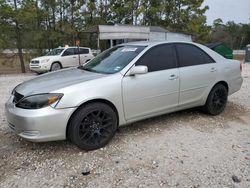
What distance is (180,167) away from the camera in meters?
3.13

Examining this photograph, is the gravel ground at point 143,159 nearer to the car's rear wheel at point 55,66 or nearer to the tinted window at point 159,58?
the tinted window at point 159,58

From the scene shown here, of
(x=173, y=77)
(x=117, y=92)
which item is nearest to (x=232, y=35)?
(x=173, y=77)

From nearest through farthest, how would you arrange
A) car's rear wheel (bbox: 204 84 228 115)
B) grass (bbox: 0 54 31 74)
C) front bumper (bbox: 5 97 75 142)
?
1. front bumper (bbox: 5 97 75 142)
2. car's rear wheel (bbox: 204 84 228 115)
3. grass (bbox: 0 54 31 74)

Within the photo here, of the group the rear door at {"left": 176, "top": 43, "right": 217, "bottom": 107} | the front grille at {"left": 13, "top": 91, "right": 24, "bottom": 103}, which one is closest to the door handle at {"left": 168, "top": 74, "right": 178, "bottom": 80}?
the rear door at {"left": 176, "top": 43, "right": 217, "bottom": 107}

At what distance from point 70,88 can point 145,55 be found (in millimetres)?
1375

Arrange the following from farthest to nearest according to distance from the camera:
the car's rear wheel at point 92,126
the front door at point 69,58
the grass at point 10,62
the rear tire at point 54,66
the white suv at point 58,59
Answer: the grass at point 10,62 → the front door at point 69,58 → the rear tire at point 54,66 → the white suv at point 58,59 → the car's rear wheel at point 92,126

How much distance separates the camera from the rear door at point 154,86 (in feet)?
12.3

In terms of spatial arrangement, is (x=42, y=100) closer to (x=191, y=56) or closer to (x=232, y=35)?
(x=191, y=56)

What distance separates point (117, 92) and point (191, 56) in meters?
1.74

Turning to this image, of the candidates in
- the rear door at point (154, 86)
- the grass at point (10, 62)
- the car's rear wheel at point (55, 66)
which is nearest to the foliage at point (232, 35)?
the grass at point (10, 62)

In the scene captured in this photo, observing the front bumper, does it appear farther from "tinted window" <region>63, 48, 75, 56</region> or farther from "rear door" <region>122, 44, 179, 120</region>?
"tinted window" <region>63, 48, 75, 56</region>

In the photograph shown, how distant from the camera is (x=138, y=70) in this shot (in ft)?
12.1

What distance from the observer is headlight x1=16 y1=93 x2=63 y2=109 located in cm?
317

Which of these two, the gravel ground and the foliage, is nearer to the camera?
the gravel ground
